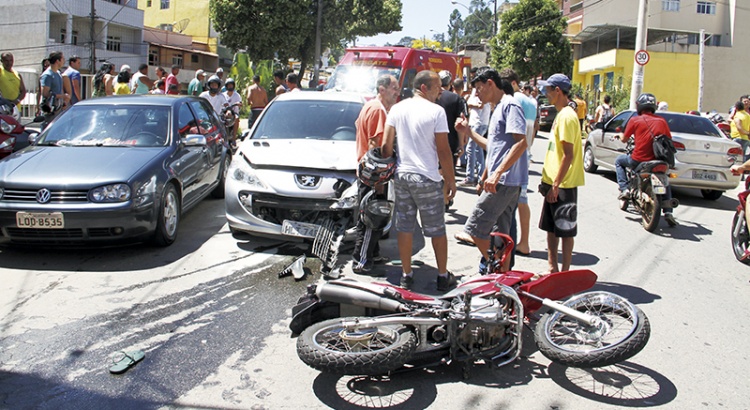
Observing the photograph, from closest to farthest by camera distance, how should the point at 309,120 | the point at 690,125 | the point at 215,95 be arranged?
the point at 309,120, the point at 690,125, the point at 215,95

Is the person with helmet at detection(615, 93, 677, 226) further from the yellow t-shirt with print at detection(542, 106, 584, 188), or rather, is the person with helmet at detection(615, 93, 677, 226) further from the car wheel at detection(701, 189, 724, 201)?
the yellow t-shirt with print at detection(542, 106, 584, 188)

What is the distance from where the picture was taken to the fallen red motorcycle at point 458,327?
352 centimetres

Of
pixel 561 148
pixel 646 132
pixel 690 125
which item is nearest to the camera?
pixel 561 148

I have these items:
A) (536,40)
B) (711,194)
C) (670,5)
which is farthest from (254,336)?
(670,5)

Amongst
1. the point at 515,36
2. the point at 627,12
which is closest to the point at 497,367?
the point at 515,36

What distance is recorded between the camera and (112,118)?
7.27 meters

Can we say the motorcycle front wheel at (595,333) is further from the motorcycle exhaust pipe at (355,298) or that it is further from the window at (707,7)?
the window at (707,7)

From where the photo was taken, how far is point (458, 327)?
12.0 feet

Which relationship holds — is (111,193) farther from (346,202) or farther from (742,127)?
(742,127)

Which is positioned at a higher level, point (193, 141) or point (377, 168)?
point (193, 141)

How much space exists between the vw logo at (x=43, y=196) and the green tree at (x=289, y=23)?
3075 centimetres

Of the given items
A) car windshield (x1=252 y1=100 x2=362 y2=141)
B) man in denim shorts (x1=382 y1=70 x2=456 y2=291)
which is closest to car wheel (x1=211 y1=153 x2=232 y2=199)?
car windshield (x1=252 y1=100 x2=362 y2=141)

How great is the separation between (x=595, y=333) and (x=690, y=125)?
8862 millimetres

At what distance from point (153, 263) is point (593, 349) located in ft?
13.5
